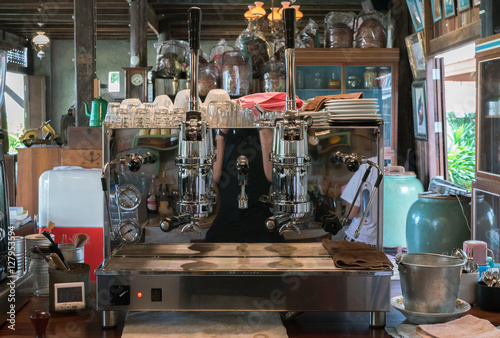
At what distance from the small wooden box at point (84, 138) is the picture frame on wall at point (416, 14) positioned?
3285mm

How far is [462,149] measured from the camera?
20.0 ft

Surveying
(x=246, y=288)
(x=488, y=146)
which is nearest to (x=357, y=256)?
(x=246, y=288)

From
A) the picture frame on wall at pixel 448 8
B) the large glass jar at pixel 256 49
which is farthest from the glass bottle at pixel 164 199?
the picture frame on wall at pixel 448 8

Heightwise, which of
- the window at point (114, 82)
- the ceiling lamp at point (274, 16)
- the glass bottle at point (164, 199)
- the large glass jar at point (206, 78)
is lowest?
the glass bottle at point (164, 199)

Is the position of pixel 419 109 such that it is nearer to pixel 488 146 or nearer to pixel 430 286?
pixel 488 146

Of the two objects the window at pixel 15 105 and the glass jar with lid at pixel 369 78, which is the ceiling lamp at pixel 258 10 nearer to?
the glass jar with lid at pixel 369 78

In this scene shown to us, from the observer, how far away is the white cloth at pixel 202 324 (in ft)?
4.83

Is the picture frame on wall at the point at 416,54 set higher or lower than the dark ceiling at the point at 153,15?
lower

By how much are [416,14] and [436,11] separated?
0.44m

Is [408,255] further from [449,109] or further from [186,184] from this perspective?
[449,109]

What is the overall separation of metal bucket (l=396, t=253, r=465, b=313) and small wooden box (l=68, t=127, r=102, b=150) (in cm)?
345

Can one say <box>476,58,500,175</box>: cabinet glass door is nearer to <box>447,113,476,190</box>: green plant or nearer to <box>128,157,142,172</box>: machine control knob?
<box>447,113,476,190</box>: green plant

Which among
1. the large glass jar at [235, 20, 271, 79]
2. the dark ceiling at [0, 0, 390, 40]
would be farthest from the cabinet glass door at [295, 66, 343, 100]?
the dark ceiling at [0, 0, 390, 40]

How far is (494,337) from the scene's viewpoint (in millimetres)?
1394
